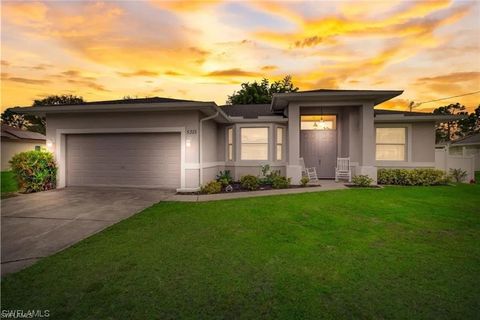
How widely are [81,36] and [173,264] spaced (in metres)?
9.98

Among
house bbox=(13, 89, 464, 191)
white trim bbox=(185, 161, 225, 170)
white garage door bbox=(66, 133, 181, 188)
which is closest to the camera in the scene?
white trim bbox=(185, 161, 225, 170)

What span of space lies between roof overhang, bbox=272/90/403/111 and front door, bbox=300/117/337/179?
95.9 inches

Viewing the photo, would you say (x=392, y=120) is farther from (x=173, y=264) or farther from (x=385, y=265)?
(x=173, y=264)

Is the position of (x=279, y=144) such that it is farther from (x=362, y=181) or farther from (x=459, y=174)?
(x=459, y=174)

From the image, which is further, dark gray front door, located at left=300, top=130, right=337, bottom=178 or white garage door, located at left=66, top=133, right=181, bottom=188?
dark gray front door, located at left=300, top=130, right=337, bottom=178

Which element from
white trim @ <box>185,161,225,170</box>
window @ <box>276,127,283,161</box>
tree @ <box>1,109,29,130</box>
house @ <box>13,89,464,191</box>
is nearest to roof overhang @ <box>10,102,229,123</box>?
house @ <box>13,89,464,191</box>

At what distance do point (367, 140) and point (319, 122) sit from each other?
281cm

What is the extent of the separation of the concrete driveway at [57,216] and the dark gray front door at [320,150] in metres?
7.41

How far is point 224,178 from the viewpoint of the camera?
10.4 metres

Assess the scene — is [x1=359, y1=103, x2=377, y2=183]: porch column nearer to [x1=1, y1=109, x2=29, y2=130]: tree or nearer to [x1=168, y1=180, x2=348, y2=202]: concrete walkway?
[x1=168, y1=180, x2=348, y2=202]: concrete walkway

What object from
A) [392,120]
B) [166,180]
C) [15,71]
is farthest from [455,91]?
[15,71]

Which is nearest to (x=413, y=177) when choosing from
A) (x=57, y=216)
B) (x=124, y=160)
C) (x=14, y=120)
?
(x=124, y=160)

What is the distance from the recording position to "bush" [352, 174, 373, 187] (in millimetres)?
9898

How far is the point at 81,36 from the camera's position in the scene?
909cm
